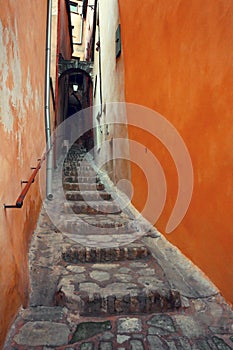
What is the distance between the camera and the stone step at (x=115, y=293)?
6.18 ft

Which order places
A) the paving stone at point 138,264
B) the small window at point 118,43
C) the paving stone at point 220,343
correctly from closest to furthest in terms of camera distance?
the paving stone at point 220,343
the paving stone at point 138,264
the small window at point 118,43

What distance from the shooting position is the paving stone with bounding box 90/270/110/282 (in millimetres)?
2227

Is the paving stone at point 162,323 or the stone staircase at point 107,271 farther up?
the stone staircase at point 107,271

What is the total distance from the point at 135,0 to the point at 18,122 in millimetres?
2891

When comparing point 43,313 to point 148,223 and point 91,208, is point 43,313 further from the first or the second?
point 91,208

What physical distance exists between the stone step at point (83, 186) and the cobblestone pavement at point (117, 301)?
6.19 feet

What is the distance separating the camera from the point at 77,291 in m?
1.98

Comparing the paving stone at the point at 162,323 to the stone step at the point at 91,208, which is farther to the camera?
the stone step at the point at 91,208

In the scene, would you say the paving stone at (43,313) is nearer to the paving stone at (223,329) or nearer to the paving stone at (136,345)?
the paving stone at (136,345)

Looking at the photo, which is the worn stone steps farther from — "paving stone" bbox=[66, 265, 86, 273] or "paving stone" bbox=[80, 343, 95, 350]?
"paving stone" bbox=[80, 343, 95, 350]

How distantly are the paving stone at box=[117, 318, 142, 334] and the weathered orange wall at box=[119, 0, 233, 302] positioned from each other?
0.71 meters

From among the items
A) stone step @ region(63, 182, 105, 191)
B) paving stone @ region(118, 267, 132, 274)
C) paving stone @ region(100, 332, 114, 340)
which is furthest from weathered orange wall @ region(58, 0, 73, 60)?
paving stone @ region(100, 332, 114, 340)

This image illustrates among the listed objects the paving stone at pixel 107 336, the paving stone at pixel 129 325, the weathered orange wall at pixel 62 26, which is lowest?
the paving stone at pixel 129 325

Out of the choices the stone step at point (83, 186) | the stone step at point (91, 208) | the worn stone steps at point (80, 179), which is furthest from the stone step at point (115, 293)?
the worn stone steps at point (80, 179)
